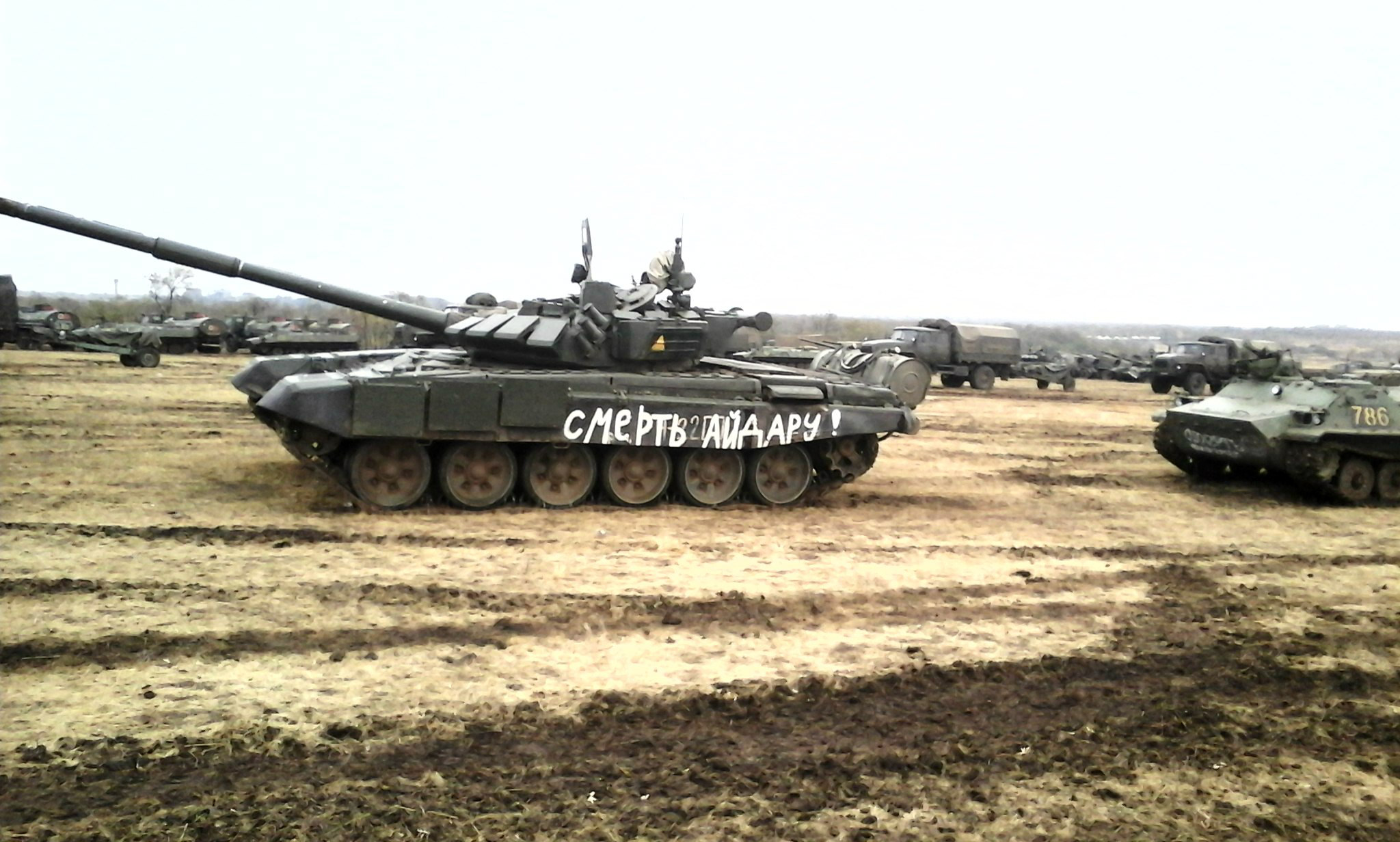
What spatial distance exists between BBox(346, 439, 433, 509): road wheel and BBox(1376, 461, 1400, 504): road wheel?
10.4 metres

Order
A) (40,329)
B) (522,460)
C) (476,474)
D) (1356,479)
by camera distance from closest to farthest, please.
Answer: (476,474), (522,460), (1356,479), (40,329)

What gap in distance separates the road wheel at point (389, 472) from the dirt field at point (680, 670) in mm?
280

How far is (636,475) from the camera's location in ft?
36.2

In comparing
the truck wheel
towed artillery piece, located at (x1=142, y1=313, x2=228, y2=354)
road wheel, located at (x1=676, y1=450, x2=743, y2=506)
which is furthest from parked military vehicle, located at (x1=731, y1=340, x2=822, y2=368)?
towed artillery piece, located at (x1=142, y1=313, x2=228, y2=354)

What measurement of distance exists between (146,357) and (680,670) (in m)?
25.5

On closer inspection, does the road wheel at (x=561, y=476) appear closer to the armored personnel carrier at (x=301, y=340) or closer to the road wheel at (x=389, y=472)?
the road wheel at (x=389, y=472)

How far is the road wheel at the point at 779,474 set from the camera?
11.4m

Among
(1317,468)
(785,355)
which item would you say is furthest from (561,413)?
(785,355)

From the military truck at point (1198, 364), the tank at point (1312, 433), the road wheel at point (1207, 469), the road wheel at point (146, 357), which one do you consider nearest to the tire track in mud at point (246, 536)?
the tank at point (1312, 433)

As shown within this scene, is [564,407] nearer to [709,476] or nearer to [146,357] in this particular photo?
[709,476]

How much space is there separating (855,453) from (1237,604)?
4.34 metres

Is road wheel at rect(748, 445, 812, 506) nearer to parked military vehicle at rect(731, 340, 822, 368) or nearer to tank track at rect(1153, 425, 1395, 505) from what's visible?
tank track at rect(1153, 425, 1395, 505)

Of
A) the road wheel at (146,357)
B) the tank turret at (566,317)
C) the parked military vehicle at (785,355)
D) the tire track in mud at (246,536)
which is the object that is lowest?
the tire track in mud at (246,536)

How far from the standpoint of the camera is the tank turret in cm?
1096
